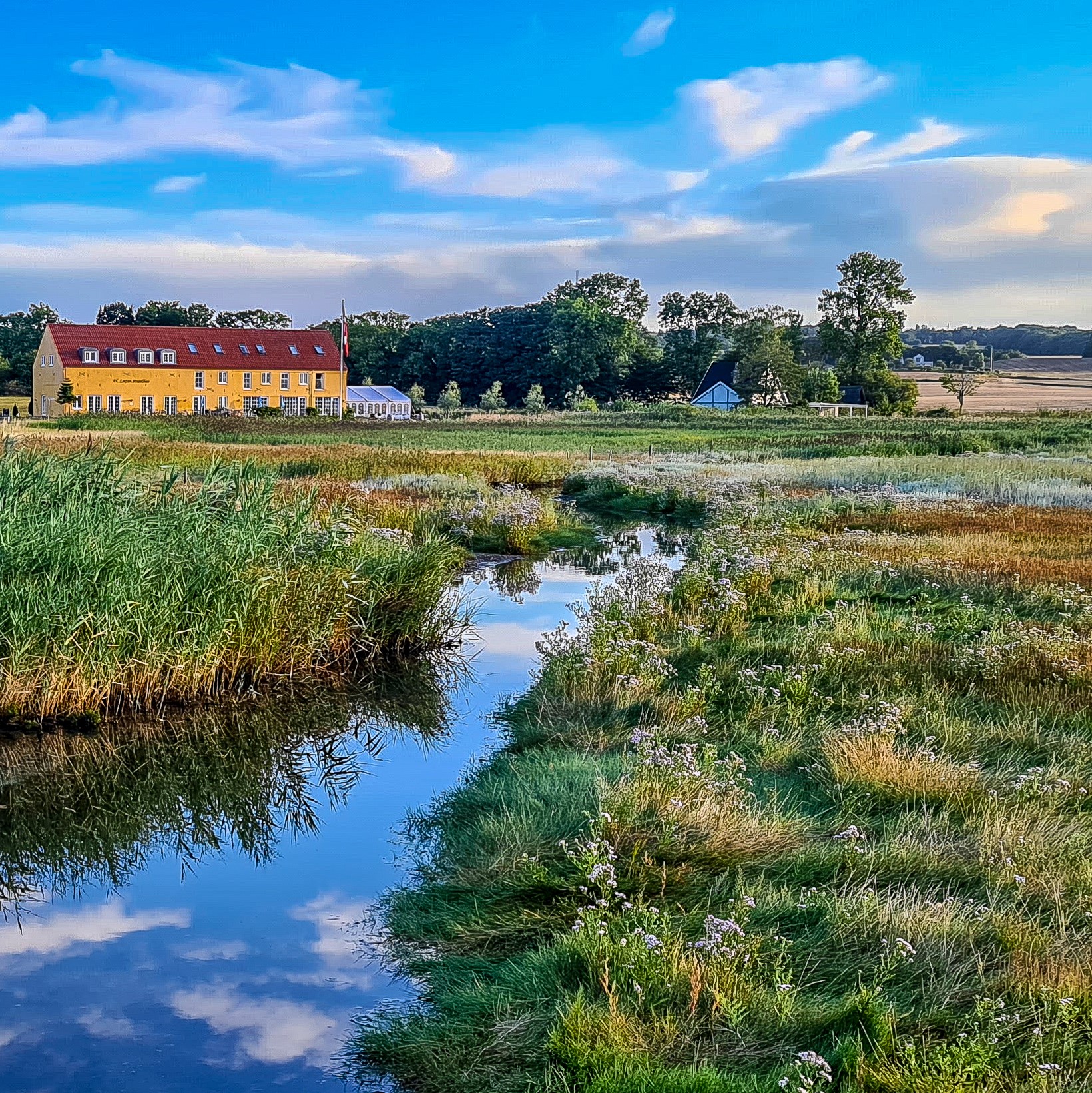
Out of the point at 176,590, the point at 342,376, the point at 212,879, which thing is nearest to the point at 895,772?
the point at 212,879

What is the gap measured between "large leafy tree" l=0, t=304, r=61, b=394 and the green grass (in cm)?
10420

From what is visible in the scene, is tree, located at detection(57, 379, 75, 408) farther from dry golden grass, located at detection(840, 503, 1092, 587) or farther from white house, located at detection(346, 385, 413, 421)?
dry golden grass, located at detection(840, 503, 1092, 587)

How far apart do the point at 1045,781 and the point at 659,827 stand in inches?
103

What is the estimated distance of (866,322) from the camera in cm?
10438

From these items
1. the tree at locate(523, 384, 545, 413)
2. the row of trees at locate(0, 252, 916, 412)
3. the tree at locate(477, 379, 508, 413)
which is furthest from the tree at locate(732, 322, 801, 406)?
the tree at locate(477, 379, 508, 413)

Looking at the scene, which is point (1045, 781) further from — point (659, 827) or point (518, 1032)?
point (518, 1032)

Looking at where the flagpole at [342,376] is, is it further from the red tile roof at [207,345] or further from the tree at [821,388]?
the tree at [821,388]

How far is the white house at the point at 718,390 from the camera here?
9838cm

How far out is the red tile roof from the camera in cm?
8212

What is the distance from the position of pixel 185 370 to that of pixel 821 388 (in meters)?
54.1

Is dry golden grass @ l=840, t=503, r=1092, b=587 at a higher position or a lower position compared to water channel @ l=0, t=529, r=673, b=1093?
higher

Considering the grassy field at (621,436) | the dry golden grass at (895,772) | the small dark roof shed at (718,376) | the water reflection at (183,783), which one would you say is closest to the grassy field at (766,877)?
the dry golden grass at (895,772)

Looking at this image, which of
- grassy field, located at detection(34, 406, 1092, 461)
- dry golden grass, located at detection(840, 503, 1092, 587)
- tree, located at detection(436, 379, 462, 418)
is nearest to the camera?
dry golden grass, located at detection(840, 503, 1092, 587)

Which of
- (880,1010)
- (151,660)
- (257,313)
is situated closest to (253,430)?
(151,660)
